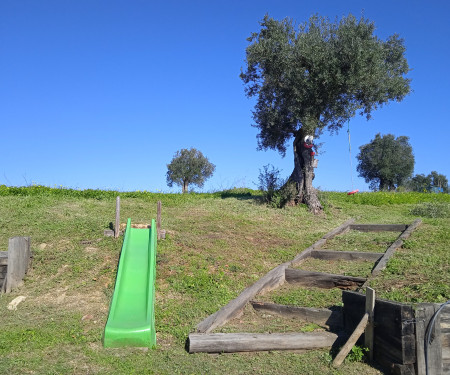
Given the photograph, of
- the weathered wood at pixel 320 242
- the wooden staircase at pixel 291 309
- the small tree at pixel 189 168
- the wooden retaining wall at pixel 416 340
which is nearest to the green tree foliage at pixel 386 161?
the small tree at pixel 189 168

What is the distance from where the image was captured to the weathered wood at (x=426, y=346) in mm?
4941

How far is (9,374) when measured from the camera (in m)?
5.09

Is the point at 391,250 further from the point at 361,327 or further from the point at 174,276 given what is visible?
the point at 174,276

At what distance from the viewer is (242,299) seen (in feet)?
24.7

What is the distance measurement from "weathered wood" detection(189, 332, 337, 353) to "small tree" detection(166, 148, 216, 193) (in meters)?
36.8

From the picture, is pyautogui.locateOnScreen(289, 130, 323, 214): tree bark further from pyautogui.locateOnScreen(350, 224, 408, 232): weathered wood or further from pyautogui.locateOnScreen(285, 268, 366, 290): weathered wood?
pyautogui.locateOnScreen(285, 268, 366, 290): weathered wood

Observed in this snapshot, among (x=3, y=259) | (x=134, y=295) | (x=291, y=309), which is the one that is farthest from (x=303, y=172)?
(x=3, y=259)

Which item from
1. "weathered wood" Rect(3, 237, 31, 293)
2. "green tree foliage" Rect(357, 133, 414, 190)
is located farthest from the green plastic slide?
"green tree foliage" Rect(357, 133, 414, 190)

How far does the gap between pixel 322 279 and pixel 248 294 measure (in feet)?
5.53

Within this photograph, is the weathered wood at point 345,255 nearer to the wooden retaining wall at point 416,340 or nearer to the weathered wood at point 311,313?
the weathered wood at point 311,313

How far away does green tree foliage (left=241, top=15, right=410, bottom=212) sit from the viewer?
14594 mm

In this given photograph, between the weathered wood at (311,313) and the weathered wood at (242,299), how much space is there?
0.40 metres

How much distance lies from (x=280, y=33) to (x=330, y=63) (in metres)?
2.30

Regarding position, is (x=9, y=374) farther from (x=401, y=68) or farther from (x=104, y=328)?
(x=401, y=68)
